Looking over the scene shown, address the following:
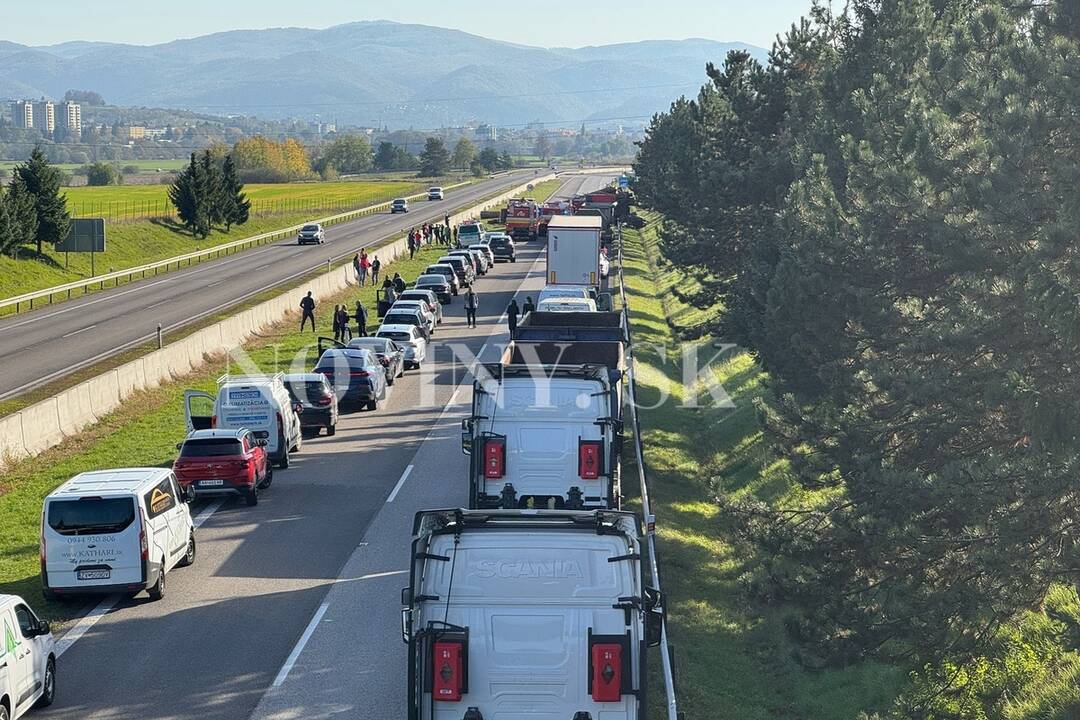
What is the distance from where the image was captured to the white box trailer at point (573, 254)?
192 ft

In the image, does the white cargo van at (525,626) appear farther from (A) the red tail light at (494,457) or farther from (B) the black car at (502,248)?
(B) the black car at (502,248)

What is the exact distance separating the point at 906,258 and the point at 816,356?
3696 millimetres

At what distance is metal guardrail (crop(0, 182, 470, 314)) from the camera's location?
192ft

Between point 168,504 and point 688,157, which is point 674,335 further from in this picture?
point 168,504

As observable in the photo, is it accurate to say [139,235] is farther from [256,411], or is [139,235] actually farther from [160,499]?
[160,499]

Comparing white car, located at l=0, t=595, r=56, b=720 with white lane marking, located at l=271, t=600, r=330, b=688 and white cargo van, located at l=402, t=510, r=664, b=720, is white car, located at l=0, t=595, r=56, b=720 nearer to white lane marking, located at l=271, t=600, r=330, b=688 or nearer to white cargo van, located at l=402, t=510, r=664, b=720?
white lane marking, located at l=271, t=600, r=330, b=688

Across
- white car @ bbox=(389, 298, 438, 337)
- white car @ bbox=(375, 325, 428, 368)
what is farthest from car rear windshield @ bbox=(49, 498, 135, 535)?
white car @ bbox=(389, 298, 438, 337)

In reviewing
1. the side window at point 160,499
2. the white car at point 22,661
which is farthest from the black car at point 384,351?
the white car at point 22,661

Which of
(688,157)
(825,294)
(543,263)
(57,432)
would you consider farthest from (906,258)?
(543,263)

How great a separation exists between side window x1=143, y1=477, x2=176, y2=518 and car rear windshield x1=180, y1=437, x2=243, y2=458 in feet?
15.3

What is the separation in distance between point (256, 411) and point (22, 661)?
1408 centimetres

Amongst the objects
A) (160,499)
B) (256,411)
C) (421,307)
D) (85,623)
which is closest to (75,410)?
(256,411)

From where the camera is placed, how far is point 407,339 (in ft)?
142

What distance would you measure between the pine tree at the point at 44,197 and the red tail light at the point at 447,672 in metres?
60.5
